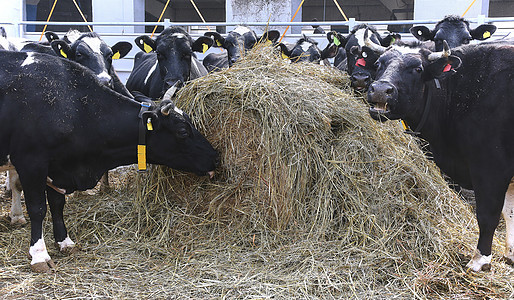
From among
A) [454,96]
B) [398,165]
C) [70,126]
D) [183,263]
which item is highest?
[454,96]

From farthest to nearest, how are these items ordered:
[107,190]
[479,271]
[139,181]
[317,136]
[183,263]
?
[107,190], [139,181], [317,136], [183,263], [479,271]

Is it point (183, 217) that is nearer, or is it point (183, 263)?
point (183, 263)

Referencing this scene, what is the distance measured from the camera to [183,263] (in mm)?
4156

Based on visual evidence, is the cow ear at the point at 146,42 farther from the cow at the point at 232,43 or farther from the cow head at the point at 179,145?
the cow head at the point at 179,145

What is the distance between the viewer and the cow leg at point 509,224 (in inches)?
166

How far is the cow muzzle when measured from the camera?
12.3ft

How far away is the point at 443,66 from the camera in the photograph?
3.89m

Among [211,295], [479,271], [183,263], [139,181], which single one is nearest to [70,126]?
[139,181]

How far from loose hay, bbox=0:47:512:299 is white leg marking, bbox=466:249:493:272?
74 mm

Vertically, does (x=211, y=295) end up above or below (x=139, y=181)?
below

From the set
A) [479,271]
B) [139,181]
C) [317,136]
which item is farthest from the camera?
[139,181]

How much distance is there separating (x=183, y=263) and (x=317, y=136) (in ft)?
5.35

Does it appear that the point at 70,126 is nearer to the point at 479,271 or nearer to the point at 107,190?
the point at 107,190

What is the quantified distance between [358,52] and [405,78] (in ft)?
3.50
